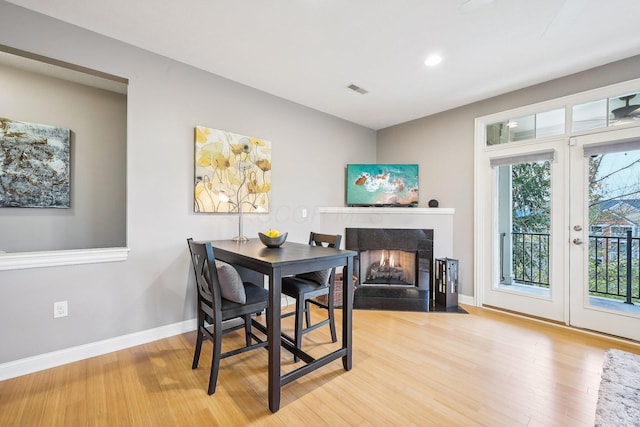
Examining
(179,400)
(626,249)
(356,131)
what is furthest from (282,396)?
(356,131)

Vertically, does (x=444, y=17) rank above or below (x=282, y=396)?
above

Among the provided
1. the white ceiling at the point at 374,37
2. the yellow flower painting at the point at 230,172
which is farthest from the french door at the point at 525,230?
the yellow flower painting at the point at 230,172

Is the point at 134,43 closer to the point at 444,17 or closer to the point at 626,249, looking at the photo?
the point at 444,17

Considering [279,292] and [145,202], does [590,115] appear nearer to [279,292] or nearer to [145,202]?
[279,292]

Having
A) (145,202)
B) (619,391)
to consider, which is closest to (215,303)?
(145,202)

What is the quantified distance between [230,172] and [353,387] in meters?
2.29

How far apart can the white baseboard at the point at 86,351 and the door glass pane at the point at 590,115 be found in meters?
4.41

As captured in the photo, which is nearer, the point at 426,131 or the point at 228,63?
the point at 228,63

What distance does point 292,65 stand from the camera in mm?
2752

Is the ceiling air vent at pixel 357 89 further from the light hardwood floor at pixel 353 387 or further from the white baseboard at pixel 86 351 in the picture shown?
the white baseboard at pixel 86 351

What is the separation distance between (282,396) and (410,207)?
9.92 feet

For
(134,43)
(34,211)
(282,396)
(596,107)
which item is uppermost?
(134,43)

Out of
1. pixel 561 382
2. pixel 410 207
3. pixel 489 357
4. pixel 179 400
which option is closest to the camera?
pixel 179 400

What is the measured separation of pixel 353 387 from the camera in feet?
6.15
